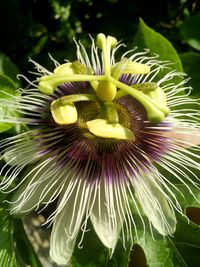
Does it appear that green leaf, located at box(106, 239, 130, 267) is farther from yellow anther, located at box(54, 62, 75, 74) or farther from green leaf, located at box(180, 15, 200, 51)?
green leaf, located at box(180, 15, 200, 51)

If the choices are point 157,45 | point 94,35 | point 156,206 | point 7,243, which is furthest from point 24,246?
point 94,35

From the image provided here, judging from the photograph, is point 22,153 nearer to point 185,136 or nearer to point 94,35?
point 185,136

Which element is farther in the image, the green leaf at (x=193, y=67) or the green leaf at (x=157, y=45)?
the green leaf at (x=193, y=67)

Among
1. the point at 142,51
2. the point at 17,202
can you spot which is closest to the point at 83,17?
the point at 142,51

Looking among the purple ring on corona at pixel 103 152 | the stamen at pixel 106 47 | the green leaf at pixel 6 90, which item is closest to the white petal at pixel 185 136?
the purple ring on corona at pixel 103 152

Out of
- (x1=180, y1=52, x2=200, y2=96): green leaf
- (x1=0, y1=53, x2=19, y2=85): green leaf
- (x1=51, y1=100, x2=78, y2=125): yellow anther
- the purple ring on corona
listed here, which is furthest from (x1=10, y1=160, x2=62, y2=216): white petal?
(x1=180, y1=52, x2=200, y2=96): green leaf

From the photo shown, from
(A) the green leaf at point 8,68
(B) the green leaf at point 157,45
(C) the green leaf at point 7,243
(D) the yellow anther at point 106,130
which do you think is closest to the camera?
(D) the yellow anther at point 106,130

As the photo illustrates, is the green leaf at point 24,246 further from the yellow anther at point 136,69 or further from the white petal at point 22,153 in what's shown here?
the yellow anther at point 136,69
